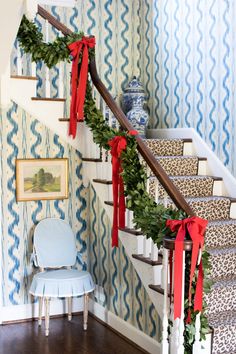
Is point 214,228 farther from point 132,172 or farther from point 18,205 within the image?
point 18,205

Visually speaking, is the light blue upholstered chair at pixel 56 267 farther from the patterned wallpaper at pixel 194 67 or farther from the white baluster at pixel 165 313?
the white baluster at pixel 165 313

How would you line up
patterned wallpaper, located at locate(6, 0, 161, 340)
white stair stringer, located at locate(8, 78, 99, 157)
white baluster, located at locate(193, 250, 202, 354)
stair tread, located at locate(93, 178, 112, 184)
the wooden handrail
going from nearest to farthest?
white baluster, located at locate(193, 250, 202, 354) < the wooden handrail < stair tread, located at locate(93, 178, 112, 184) < white stair stringer, located at locate(8, 78, 99, 157) < patterned wallpaper, located at locate(6, 0, 161, 340)

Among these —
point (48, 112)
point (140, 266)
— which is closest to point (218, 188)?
point (140, 266)

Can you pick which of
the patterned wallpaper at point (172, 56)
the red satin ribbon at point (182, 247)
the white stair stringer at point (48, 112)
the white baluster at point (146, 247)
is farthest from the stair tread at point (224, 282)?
the white stair stringer at point (48, 112)

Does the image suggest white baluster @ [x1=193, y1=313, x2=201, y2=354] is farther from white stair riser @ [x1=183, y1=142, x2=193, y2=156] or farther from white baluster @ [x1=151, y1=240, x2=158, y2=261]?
white stair riser @ [x1=183, y1=142, x2=193, y2=156]

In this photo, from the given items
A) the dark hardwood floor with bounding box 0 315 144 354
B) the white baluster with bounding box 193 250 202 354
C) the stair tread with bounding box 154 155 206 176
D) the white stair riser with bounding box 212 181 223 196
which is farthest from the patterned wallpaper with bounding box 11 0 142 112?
the white baluster with bounding box 193 250 202 354

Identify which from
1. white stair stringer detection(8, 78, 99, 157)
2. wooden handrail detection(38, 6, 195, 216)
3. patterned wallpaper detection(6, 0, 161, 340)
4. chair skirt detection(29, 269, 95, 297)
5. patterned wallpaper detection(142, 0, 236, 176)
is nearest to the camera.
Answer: wooden handrail detection(38, 6, 195, 216)

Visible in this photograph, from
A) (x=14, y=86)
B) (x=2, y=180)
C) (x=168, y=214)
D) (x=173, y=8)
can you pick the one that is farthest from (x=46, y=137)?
(x=168, y=214)

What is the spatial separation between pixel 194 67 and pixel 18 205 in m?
2.35

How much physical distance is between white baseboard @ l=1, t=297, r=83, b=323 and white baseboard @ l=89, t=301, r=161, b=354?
28cm

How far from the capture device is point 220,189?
5645 mm

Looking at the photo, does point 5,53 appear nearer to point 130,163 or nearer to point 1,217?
point 130,163

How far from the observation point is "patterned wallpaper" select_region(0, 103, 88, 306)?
6.27 metres

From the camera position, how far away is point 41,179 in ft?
21.1
